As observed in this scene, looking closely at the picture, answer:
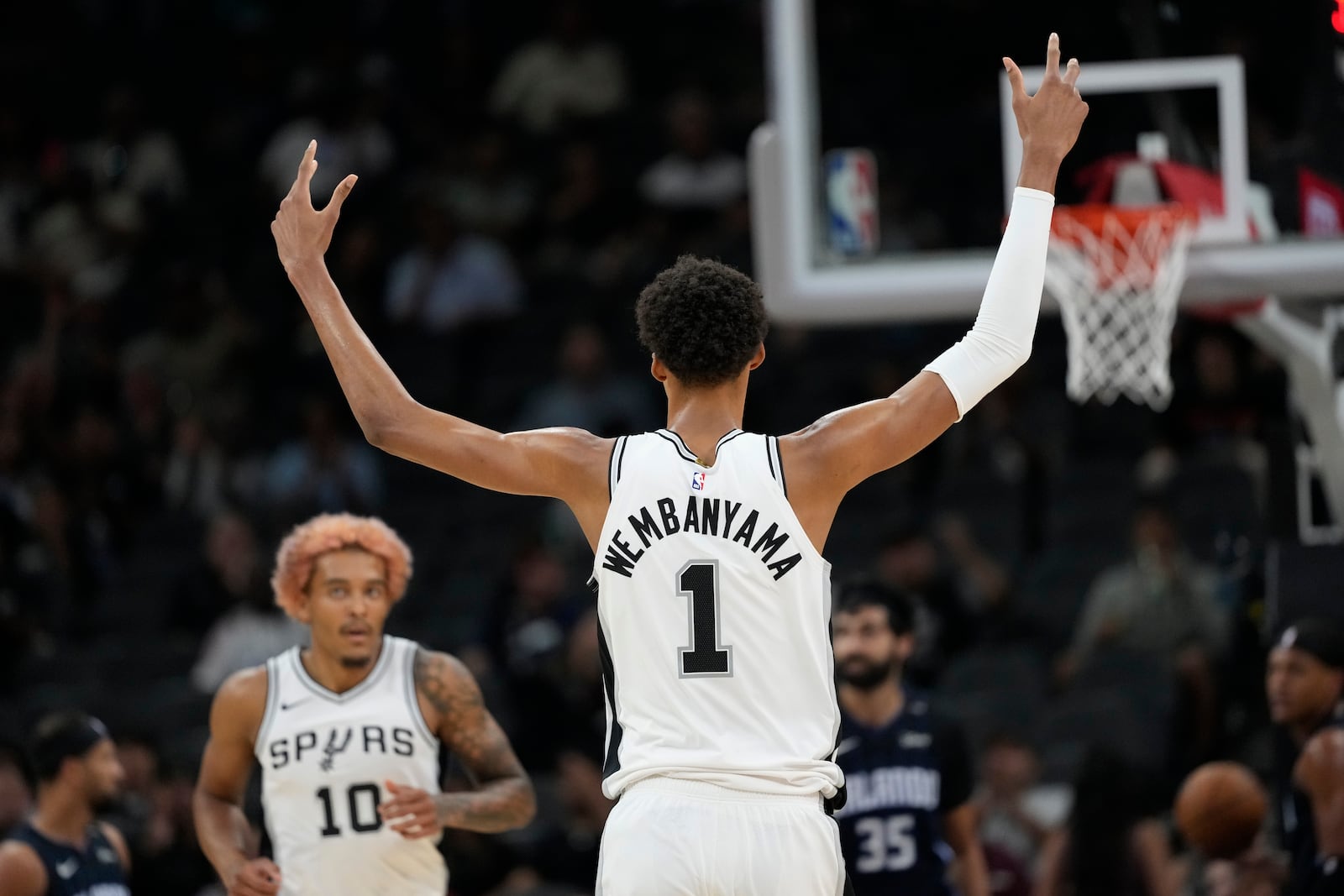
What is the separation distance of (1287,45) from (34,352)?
32.5ft

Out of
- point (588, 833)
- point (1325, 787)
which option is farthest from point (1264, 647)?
point (588, 833)

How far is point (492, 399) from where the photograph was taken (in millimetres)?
14211

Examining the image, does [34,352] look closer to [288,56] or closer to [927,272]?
[288,56]

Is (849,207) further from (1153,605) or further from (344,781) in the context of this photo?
(1153,605)

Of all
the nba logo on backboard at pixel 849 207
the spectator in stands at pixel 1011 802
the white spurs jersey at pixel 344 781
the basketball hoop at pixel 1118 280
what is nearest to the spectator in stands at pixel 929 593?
the spectator in stands at pixel 1011 802

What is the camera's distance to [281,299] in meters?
15.3

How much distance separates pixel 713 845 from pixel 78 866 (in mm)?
3568

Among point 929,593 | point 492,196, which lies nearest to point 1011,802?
point 929,593

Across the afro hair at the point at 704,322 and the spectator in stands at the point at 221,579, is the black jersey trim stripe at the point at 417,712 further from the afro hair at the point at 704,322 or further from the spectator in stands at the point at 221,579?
the spectator in stands at the point at 221,579

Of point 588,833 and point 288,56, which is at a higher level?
point 288,56

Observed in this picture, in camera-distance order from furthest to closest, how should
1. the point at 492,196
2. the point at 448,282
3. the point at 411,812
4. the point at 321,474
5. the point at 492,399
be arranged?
the point at 492,196
the point at 448,282
the point at 492,399
the point at 321,474
the point at 411,812

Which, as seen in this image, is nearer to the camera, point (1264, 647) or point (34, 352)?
point (1264, 647)

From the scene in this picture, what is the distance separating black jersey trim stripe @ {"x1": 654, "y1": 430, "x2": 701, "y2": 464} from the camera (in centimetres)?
418

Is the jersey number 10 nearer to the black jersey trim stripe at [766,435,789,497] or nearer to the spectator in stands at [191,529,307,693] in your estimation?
the black jersey trim stripe at [766,435,789,497]
